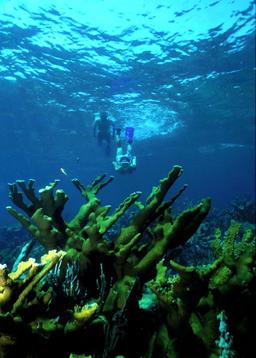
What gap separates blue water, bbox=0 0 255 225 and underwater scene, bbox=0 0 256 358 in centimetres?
11

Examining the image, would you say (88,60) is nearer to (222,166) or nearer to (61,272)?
(61,272)

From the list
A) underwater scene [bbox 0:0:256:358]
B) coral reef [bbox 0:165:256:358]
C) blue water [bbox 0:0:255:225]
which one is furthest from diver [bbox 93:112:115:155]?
coral reef [bbox 0:165:256:358]

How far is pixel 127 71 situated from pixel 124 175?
29.9ft

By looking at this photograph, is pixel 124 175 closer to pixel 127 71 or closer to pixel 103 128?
pixel 103 128

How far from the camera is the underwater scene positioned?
8.25 ft

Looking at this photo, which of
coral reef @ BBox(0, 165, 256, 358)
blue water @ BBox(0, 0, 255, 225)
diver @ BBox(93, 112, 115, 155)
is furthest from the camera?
diver @ BBox(93, 112, 115, 155)

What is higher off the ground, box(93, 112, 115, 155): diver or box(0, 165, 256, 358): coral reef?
box(93, 112, 115, 155): diver

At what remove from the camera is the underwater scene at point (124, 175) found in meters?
2.52

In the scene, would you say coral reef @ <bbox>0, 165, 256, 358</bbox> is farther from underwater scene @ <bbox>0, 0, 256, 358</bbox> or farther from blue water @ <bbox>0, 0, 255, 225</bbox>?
blue water @ <bbox>0, 0, 255, 225</bbox>

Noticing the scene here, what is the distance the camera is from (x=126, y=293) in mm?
3076

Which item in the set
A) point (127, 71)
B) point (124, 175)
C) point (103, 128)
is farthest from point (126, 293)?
point (127, 71)

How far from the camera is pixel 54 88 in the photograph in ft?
86.3

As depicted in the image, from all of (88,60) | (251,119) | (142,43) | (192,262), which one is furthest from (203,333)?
(251,119)

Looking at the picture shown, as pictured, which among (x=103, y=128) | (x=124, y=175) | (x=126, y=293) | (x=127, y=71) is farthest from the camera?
(x=127, y=71)
